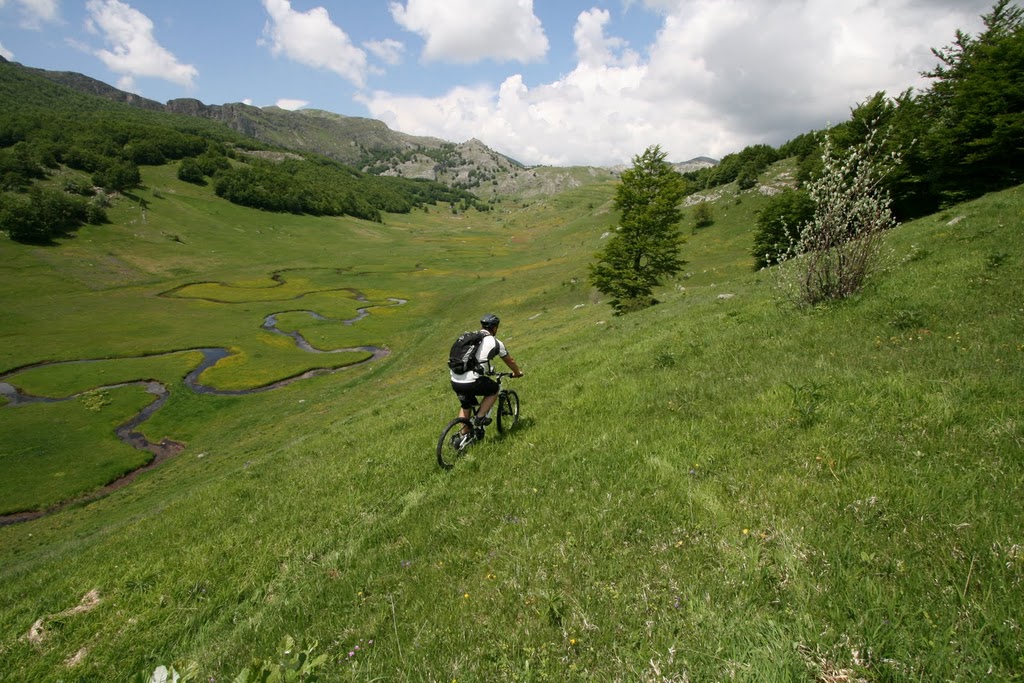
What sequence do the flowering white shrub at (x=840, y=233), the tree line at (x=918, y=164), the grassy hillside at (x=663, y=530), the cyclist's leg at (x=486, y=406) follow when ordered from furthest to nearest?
the tree line at (x=918, y=164)
the flowering white shrub at (x=840, y=233)
the cyclist's leg at (x=486, y=406)
the grassy hillside at (x=663, y=530)

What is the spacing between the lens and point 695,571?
183 inches

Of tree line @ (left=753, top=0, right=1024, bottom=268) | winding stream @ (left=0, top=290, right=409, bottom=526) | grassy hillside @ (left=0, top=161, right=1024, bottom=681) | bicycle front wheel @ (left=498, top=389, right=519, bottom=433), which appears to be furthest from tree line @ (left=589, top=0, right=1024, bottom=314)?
winding stream @ (left=0, top=290, right=409, bottom=526)

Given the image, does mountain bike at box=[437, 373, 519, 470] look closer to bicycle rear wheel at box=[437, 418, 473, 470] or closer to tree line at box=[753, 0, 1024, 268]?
bicycle rear wheel at box=[437, 418, 473, 470]

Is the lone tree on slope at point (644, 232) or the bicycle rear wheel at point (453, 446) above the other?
the lone tree on slope at point (644, 232)

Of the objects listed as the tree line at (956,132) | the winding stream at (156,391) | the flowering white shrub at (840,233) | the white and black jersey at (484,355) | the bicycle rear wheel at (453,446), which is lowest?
the winding stream at (156,391)

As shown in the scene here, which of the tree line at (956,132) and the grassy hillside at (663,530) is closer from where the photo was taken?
the grassy hillside at (663,530)

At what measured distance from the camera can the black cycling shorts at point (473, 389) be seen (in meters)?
9.91

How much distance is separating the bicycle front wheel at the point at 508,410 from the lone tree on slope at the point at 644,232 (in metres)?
29.6

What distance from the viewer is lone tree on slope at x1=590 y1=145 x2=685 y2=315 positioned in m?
39.6

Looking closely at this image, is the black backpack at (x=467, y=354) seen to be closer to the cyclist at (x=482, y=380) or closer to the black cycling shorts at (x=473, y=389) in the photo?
the cyclist at (x=482, y=380)

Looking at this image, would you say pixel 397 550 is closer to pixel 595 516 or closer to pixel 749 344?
pixel 595 516

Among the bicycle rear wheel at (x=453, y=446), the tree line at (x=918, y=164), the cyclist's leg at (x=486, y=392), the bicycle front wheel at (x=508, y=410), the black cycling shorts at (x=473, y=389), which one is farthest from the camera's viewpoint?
the tree line at (x=918, y=164)

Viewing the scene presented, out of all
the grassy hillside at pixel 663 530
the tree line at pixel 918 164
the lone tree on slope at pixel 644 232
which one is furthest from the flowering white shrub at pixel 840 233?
the lone tree on slope at pixel 644 232

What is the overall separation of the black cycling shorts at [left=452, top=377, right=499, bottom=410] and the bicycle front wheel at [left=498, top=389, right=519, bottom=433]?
1.74ft
